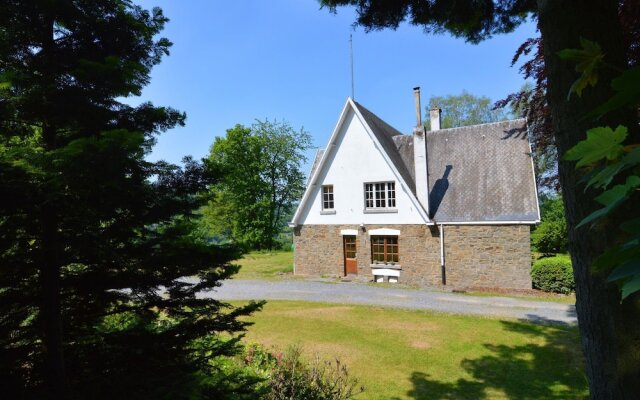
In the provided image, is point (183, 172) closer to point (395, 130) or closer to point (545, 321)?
point (545, 321)

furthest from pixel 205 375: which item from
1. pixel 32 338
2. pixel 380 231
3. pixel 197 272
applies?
pixel 380 231

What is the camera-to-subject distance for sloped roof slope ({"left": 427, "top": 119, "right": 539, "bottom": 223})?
17.2 m

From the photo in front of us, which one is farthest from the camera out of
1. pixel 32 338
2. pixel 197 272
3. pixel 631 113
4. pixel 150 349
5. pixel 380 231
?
pixel 380 231

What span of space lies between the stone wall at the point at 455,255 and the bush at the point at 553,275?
0.39m

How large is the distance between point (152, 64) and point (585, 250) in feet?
13.5

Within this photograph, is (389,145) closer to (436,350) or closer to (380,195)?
(380,195)

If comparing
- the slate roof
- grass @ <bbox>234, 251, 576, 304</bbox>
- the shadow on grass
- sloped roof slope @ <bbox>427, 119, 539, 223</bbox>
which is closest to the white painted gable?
the slate roof

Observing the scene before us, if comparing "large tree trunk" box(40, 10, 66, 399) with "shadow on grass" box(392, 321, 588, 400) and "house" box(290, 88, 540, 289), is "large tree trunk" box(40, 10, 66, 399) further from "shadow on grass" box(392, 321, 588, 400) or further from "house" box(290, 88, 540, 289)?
"house" box(290, 88, 540, 289)

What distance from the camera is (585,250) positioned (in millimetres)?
2197

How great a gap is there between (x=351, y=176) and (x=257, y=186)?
23.5 m

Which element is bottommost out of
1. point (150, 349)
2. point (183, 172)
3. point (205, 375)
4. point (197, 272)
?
point (205, 375)

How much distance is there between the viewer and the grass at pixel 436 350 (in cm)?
695

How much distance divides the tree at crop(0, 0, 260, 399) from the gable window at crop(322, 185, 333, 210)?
56.9 ft

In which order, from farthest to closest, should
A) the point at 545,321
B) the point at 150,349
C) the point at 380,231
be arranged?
the point at 380,231 < the point at 545,321 < the point at 150,349
